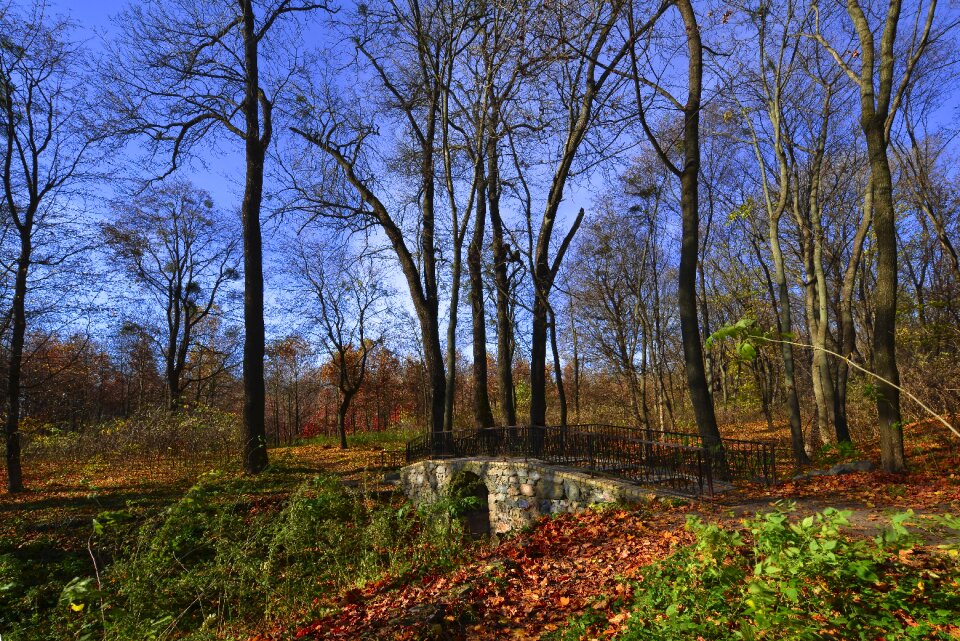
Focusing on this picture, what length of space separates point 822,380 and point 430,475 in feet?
32.0

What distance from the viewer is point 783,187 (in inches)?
436

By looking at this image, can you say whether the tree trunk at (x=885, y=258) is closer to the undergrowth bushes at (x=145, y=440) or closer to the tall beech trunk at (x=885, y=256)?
the tall beech trunk at (x=885, y=256)

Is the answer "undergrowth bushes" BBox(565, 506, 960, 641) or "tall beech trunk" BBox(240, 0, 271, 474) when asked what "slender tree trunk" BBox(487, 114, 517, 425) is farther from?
"undergrowth bushes" BBox(565, 506, 960, 641)

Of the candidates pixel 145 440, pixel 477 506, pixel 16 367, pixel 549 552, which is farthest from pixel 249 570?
pixel 145 440

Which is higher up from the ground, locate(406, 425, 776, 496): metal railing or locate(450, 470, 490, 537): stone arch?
locate(406, 425, 776, 496): metal railing

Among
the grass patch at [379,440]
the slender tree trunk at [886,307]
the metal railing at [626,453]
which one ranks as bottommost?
the grass patch at [379,440]

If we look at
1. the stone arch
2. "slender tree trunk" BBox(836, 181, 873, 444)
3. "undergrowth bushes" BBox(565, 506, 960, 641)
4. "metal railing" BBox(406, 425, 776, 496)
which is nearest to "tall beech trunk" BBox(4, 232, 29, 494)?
"metal railing" BBox(406, 425, 776, 496)

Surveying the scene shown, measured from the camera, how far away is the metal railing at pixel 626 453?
7344 millimetres

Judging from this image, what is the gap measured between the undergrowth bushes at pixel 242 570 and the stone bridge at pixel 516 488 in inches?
68.5

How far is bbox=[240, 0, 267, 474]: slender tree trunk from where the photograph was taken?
1157cm

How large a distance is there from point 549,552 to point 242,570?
327 centimetres

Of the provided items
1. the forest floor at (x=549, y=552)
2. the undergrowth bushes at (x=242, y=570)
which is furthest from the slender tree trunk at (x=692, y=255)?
the undergrowth bushes at (x=242, y=570)

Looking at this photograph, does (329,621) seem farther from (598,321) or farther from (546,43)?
(598,321)

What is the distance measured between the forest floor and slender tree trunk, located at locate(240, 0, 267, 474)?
2.02 metres
